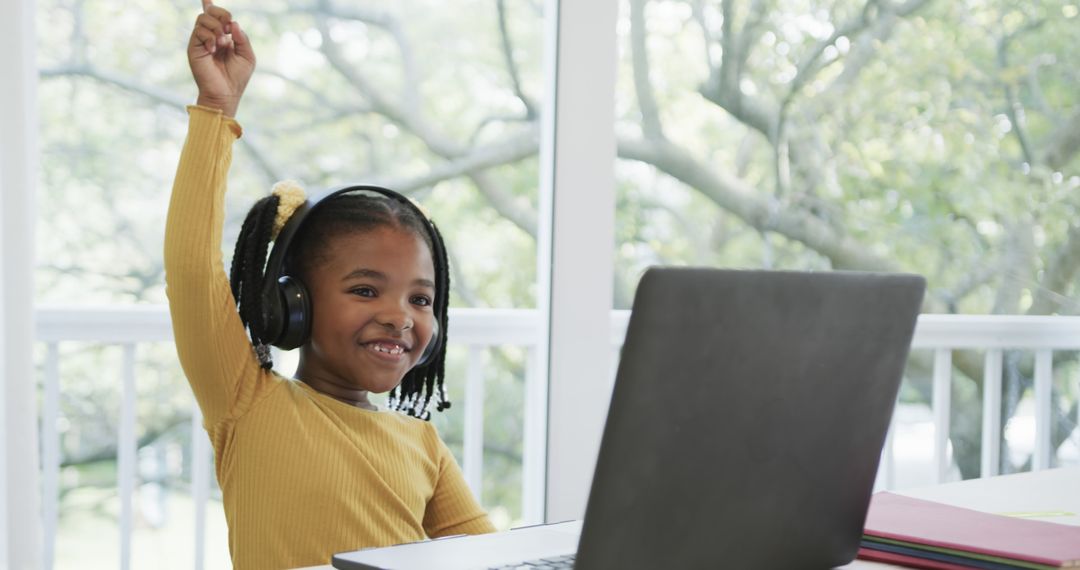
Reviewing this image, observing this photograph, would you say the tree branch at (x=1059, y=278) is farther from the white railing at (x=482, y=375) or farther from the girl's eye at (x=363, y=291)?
the girl's eye at (x=363, y=291)

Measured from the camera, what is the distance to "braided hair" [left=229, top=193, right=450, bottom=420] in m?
1.36

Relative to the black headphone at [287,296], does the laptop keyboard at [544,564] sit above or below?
below

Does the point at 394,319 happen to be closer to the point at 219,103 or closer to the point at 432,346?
the point at 432,346

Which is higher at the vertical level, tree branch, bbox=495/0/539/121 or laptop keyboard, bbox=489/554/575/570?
tree branch, bbox=495/0/539/121

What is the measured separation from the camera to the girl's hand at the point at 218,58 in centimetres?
125

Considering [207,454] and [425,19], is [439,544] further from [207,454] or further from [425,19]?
[425,19]

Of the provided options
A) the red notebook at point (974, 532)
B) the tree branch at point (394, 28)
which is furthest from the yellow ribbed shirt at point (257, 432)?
the tree branch at point (394, 28)

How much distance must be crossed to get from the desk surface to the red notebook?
11cm

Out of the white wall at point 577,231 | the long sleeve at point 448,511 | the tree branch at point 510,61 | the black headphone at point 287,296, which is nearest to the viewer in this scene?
the black headphone at point 287,296

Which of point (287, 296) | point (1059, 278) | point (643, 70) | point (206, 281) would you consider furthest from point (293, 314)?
point (1059, 278)

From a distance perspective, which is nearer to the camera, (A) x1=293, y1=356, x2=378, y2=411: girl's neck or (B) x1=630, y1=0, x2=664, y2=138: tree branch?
(A) x1=293, y1=356, x2=378, y2=411: girl's neck

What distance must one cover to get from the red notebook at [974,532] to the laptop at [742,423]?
0.39 feet

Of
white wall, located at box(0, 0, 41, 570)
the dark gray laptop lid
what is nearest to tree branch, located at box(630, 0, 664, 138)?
white wall, located at box(0, 0, 41, 570)

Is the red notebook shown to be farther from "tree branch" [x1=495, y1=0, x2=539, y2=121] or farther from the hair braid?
"tree branch" [x1=495, y1=0, x2=539, y2=121]
